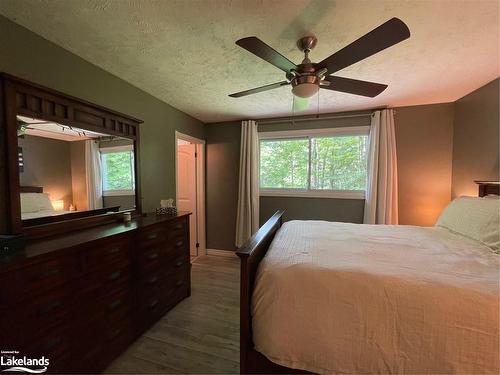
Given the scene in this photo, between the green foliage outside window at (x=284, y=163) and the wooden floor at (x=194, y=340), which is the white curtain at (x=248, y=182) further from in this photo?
the wooden floor at (x=194, y=340)

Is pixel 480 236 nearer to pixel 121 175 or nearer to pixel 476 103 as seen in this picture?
pixel 476 103

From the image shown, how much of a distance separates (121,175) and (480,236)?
3282 millimetres

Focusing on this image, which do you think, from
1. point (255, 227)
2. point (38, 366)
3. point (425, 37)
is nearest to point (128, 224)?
point (38, 366)

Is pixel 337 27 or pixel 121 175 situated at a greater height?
pixel 337 27

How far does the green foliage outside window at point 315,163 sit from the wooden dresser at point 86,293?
7.04 ft

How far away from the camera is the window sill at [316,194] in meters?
3.36

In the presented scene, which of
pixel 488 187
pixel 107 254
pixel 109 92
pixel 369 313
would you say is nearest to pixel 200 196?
pixel 109 92

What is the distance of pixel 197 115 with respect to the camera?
353cm

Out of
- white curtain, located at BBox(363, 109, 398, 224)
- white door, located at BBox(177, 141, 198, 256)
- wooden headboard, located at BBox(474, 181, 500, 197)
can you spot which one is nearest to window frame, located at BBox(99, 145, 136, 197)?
white door, located at BBox(177, 141, 198, 256)

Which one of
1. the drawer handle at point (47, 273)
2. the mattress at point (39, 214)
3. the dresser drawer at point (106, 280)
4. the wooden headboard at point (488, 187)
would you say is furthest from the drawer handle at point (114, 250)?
the wooden headboard at point (488, 187)

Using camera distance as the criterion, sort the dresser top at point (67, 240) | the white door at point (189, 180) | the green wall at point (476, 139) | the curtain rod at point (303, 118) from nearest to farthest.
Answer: the dresser top at point (67, 240), the green wall at point (476, 139), the curtain rod at point (303, 118), the white door at point (189, 180)

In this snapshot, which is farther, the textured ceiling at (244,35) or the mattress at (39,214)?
the mattress at (39,214)

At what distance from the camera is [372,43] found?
117 cm

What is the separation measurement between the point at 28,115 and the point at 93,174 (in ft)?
2.01
